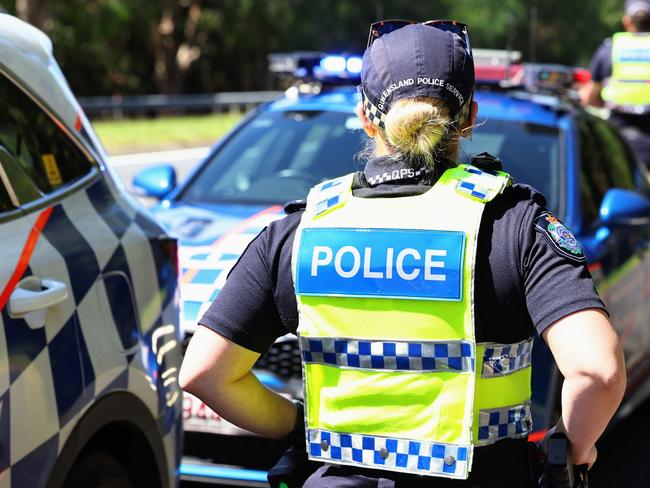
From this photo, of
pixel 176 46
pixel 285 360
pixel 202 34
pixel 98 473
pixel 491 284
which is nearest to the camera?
pixel 491 284

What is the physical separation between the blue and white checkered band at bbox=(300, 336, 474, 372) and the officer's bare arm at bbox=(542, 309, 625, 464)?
167mm

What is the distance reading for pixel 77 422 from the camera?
8.50ft

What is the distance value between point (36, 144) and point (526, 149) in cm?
268

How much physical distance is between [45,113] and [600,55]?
20.2 feet

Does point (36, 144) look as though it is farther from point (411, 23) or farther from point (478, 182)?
point (478, 182)

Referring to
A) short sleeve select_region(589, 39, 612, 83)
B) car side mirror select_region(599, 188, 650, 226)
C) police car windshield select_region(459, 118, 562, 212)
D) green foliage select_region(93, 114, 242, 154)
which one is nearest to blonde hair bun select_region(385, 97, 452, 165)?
car side mirror select_region(599, 188, 650, 226)

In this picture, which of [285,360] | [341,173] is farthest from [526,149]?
[285,360]

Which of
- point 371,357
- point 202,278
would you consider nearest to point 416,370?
point 371,357

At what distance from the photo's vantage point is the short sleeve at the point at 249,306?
2.15 metres

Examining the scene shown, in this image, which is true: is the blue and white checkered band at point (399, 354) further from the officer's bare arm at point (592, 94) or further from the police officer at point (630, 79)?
the officer's bare arm at point (592, 94)

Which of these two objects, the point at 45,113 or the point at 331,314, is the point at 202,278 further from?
the point at 331,314

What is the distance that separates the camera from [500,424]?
2105 mm

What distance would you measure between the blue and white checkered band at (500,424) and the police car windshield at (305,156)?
271 cm

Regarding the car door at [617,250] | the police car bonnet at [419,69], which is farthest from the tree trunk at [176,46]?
the police car bonnet at [419,69]
